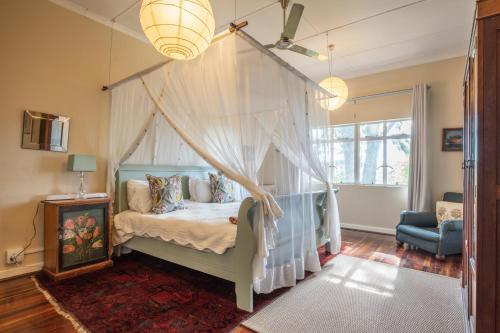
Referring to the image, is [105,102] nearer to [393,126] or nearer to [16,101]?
[16,101]

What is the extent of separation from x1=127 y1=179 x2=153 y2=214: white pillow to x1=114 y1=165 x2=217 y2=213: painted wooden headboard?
8 cm

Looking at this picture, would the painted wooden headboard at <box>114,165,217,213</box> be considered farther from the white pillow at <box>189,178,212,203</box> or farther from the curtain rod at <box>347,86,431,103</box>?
the curtain rod at <box>347,86,431,103</box>

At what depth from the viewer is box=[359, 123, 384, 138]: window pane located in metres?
5.12

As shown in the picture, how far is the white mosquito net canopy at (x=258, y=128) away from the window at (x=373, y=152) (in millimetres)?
2026

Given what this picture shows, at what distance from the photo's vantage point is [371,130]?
5.23 m

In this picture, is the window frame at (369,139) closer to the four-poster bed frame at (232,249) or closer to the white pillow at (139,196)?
the four-poster bed frame at (232,249)

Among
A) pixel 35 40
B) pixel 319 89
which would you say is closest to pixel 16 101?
pixel 35 40

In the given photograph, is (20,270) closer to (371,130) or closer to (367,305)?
(367,305)

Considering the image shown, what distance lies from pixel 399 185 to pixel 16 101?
5.72m

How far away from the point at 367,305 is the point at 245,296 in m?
1.08

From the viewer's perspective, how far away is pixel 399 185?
4.87 metres

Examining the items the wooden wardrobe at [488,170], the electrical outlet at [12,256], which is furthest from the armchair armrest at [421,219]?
the electrical outlet at [12,256]

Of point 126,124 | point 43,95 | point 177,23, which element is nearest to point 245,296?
point 177,23

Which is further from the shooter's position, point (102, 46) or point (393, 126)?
point (393, 126)
